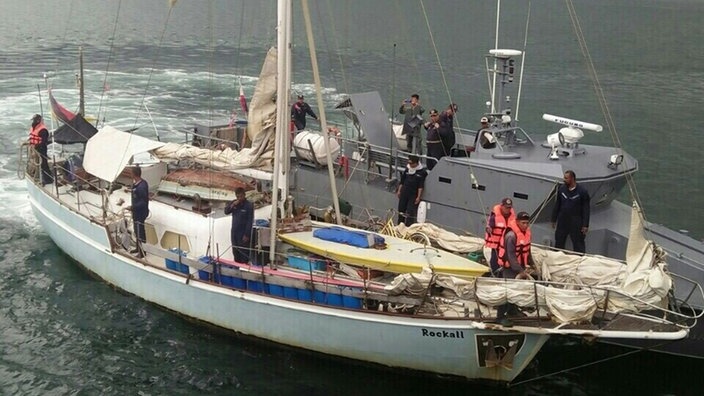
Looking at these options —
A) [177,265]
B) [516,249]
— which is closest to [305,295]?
[177,265]

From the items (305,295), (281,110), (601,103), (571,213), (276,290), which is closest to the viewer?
(305,295)

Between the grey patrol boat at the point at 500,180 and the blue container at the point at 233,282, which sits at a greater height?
the grey patrol boat at the point at 500,180

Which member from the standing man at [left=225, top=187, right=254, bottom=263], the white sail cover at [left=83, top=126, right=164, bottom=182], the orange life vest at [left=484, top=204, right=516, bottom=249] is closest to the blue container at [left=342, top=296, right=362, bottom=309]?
the standing man at [left=225, top=187, right=254, bottom=263]

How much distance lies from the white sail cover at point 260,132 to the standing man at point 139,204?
81.4 inches

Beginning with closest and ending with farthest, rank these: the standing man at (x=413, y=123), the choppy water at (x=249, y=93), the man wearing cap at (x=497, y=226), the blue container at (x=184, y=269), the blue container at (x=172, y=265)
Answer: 1. the man wearing cap at (x=497, y=226)
2. the choppy water at (x=249, y=93)
3. the blue container at (x=184, y=269)
4. the blue container at (x=172, y=265)
5. the standing man at (x=413, y=123)

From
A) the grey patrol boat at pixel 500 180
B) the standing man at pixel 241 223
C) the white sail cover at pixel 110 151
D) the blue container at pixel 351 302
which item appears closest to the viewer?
the blue container at pixel 351 302

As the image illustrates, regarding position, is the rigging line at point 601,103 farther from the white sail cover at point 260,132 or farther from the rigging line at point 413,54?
the rigging line at point 413,54

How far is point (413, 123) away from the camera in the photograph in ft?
64.6

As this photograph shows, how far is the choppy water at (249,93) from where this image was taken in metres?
16.2

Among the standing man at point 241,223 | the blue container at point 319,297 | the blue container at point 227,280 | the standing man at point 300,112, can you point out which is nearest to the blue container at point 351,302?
the blue container at point 319,297

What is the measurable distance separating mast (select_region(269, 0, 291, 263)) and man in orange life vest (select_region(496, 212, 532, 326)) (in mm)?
4748

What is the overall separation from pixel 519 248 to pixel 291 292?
15.1 feet

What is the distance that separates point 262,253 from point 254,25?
63.2 meters

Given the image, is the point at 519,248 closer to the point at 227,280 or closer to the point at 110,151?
the point at 227,280
